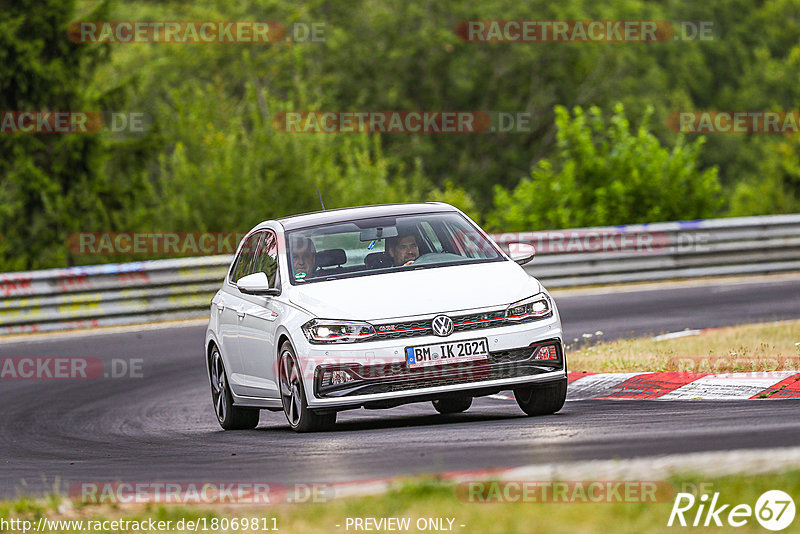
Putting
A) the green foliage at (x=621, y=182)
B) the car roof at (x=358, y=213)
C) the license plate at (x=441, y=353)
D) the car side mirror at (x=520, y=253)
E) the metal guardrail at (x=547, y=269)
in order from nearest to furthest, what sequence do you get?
1. the license plate at (x=441, y=353)
2. the car side mirror at (x=520, y=253)
3. the car roof at (x=358, y=213)
4. the metal guardrail at (x=547, y=269)
5. the green foliage at (x=621, y=182)

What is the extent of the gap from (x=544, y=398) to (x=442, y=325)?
1112mm

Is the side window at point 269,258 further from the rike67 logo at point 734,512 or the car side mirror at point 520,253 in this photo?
the rike67 logo at point 734,512

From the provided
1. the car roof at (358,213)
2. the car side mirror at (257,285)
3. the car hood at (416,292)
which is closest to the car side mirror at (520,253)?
the car hood at (416,292)

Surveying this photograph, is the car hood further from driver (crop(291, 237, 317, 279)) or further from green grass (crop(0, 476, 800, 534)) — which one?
green grass (crop(0, 476, 800, 534))

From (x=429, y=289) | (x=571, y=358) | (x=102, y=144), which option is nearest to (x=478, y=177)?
(x=102, y=144)

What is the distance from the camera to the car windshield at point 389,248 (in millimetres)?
10344

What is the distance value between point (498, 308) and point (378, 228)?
1.57 metres

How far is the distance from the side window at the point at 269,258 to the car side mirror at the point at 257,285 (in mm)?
106

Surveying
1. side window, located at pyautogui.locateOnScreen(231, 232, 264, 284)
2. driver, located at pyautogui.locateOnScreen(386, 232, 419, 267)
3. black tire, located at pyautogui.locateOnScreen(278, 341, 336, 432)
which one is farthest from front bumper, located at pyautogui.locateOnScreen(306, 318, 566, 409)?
side window, located at pyautogui.locateOnScreen(231, 232, 264, 284)

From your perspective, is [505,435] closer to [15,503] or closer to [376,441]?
[376,441]

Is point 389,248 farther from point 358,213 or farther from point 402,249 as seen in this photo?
point 358,213

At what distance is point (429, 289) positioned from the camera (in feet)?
31.6

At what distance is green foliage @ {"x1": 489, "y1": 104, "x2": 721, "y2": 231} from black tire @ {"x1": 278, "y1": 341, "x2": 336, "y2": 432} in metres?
17.6

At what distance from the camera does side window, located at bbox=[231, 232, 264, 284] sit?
11695 millimetres
